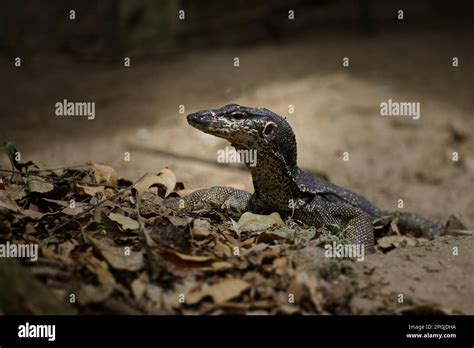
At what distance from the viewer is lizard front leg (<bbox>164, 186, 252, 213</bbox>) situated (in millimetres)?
5590

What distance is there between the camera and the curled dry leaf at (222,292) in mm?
3770

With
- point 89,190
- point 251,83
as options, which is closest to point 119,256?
point 89,190

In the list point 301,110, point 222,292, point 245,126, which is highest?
point 301,110

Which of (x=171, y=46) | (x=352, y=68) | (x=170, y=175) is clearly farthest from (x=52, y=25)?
(x=170, y=175)

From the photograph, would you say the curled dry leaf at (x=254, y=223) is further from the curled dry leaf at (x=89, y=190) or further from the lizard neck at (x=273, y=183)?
the curled dry leaf at (x=89, y=190)

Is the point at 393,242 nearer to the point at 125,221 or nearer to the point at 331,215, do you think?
the point at 331,215

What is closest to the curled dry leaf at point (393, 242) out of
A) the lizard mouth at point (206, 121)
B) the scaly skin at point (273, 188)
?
the scaly skin at point (273, 188)

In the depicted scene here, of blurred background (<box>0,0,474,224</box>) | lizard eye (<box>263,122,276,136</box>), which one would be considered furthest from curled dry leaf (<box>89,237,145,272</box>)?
blurred background (<box>0,0,474,224</box>)

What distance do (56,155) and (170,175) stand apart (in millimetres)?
4401

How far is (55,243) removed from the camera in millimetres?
4273

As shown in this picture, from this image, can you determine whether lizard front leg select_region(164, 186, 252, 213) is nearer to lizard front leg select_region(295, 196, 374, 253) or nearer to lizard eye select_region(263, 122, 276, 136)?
lizard front leg select_region(295, 196, 374, 253)

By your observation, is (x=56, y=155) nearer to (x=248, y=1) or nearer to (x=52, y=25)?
(x=52, y=25)

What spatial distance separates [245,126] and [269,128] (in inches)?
9.7

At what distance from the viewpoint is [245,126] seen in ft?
18.1
